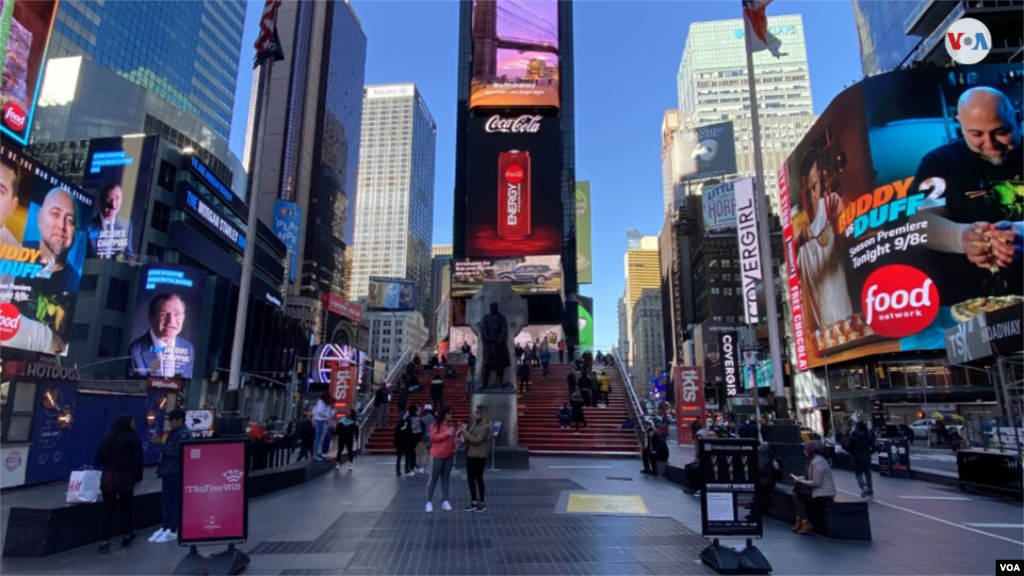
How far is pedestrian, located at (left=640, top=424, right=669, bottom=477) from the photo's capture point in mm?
15609

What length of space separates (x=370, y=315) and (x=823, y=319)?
141141 millimetres

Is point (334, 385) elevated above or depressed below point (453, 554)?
above

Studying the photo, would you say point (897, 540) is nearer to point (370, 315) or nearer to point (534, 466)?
point (534, 466)

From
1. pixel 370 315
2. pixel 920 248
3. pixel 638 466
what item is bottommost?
pixel 638 466

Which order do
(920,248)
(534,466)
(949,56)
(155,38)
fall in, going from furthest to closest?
(155,38), (949,56), (920,248), (534,466)

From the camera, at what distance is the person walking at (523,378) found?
84.4 feet

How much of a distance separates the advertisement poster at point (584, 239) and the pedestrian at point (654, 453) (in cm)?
10353

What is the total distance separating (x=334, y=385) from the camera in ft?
97.2

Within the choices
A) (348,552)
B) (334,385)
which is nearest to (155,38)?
(334,385)

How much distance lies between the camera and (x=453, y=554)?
7.10 m

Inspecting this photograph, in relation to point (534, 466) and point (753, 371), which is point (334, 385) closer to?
point (534, 466)

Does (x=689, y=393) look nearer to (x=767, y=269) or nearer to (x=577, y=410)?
(x=577, y=410)

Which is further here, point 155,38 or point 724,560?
point 155,38

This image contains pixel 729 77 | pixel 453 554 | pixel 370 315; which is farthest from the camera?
pixel 370 315
